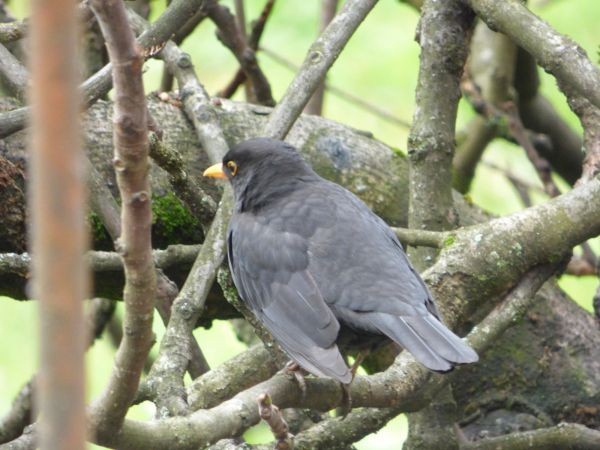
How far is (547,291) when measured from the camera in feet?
16.2

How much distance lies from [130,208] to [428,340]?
192cm

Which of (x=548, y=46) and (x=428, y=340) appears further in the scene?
(x=548, y=46)

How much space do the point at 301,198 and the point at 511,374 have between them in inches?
58.9

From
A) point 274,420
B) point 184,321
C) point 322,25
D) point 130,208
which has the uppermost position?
point 130,208

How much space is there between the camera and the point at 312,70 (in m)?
4.47

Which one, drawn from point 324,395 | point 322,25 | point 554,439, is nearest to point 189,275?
point 324,395

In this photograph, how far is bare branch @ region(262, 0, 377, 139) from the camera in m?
4.45

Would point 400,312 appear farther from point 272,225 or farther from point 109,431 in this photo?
point 109,431

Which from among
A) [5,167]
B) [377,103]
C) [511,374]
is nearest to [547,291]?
[511,374]

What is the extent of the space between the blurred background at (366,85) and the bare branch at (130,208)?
16.2 ft

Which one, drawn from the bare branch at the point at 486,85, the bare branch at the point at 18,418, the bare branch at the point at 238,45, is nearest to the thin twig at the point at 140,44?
the bare branch at the point at 238,45

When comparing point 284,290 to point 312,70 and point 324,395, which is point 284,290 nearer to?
point 324,395

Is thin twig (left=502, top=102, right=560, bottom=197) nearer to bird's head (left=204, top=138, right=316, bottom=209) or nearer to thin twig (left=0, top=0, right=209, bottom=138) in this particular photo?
bird's head (left=204, top=138, right=316, bottom=209)

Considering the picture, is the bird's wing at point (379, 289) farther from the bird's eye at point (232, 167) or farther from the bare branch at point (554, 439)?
the bare branch at point (554, 439)
